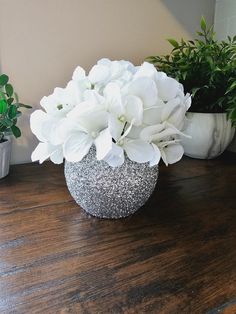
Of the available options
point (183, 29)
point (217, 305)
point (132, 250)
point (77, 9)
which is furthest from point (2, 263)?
point (183, 29)

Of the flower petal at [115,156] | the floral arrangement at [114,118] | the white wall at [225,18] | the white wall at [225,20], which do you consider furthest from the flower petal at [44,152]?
the white wall at [225,18]

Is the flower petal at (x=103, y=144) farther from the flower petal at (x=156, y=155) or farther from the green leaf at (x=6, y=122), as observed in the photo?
the green leaf at (x=6, y=122)

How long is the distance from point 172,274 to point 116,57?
0.73m

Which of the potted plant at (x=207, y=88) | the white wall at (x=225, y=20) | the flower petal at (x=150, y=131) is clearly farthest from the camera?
the white wall at (x=225, y=20)

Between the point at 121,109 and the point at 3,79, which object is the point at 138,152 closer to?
the point at 121,109

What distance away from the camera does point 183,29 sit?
1042 mm

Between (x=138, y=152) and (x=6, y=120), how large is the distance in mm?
381

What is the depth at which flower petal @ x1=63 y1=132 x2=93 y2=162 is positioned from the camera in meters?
0.42

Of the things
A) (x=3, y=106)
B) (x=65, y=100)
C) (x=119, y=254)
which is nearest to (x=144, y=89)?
(x=65, y=100)

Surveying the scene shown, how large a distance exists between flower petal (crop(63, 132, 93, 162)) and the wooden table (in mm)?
144

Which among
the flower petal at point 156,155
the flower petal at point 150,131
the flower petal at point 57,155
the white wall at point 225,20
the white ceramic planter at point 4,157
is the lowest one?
the white ceramic planter at point 4,157

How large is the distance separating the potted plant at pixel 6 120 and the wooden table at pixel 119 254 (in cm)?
7

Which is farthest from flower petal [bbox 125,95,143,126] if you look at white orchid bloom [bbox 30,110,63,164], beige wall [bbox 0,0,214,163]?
beige wall [bbox 0,0,214,163]

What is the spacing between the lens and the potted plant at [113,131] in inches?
16.6
